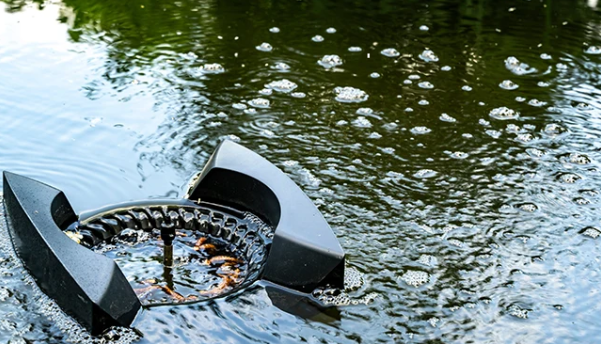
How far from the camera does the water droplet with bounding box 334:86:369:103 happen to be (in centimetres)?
445

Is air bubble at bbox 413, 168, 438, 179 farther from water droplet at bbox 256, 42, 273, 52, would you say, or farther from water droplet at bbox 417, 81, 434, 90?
water droplet at bbox 256, 42, 273, 52

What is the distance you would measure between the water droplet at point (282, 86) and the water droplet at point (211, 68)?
0.38m

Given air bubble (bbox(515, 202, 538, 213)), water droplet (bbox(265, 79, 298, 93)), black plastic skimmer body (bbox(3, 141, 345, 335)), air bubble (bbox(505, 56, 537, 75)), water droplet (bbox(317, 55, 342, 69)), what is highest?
black plastic skimmer body (bbox(3, 141, 345, 335))

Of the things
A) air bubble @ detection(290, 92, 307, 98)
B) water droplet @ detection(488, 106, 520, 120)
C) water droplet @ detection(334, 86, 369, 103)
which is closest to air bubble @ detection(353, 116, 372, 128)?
water droplet @ detection(334, 86, 369, 103)

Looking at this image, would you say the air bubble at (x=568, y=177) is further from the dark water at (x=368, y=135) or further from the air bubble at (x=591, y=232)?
the air bubble at (x=591, y=232)

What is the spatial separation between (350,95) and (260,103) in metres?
0.54

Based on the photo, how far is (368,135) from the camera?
4.07m

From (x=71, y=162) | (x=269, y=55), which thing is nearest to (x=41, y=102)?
(x=71, y=162)

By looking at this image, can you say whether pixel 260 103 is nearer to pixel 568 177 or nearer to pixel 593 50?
pixel 568 177

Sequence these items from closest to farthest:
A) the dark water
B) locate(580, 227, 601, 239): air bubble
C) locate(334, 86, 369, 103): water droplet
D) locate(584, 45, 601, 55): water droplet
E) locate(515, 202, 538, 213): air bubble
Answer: the dark water, locate(580, 227, 601, 239): air bubble, locate(515, 202, 538, 213): air bubble, locate(334, 86, 369, 103): water droplet, locate(584, 45, 601, 55): water droplet

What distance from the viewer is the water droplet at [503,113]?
430 centimetres

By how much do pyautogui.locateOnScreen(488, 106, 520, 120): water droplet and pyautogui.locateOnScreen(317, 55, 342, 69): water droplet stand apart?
1.08 metres

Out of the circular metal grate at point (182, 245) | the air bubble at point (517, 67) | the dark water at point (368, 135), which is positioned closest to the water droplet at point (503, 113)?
the dark water at point (368, 135)

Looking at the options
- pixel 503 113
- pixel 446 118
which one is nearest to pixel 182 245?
pixel 446 118
